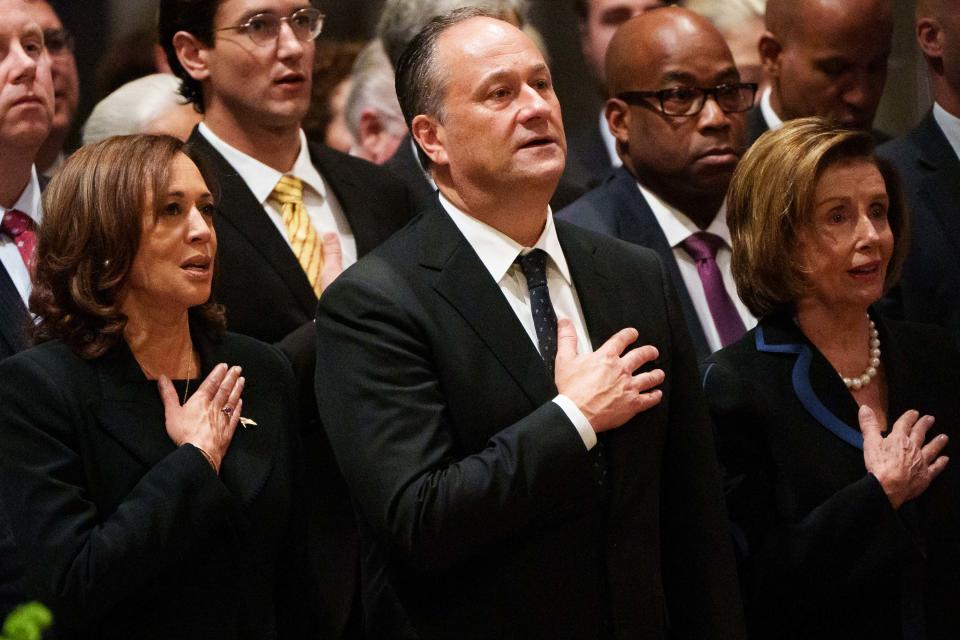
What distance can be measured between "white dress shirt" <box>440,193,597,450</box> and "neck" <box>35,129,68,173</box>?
191 centimetres

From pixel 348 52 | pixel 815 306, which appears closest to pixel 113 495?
pixel 815 306

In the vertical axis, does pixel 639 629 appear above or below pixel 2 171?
below

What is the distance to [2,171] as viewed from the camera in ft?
11.8

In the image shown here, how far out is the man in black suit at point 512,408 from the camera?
2.75 meters

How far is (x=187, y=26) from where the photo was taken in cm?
398

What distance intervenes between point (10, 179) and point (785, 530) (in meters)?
1.98

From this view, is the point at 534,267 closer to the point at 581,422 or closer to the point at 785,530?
the point at 581,422

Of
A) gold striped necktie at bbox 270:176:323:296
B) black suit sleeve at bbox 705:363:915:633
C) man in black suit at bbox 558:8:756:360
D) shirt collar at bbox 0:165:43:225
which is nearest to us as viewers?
black suit sleeve at bbox 705:363:915:633

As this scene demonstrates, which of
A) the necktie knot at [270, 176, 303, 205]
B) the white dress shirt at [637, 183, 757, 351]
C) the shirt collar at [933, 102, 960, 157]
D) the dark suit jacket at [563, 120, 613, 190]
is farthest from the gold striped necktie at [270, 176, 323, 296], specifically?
the shirt collar at [933, 102, 960, 157]

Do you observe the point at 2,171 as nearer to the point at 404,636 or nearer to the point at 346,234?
the point at 346,234

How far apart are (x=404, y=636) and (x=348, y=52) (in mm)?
3248

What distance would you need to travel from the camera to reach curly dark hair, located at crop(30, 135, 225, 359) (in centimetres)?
301

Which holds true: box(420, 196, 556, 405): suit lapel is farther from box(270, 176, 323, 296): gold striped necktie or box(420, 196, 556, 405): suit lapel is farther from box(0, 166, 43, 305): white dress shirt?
box(0, 166, 43, 305): white dress shirt

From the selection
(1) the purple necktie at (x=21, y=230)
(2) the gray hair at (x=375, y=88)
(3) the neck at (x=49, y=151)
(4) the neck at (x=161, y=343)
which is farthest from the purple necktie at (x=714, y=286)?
(3) the neck at (x=49, y=151)
